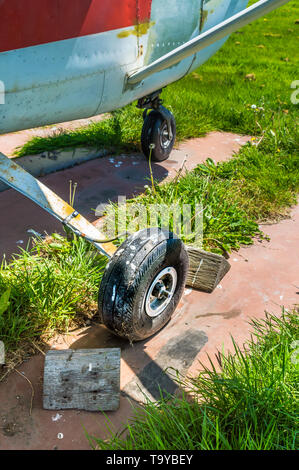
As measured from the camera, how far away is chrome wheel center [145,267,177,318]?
281 centimetres

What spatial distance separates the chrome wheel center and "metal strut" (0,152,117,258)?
38 centimetres

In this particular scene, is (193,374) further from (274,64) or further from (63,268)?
(274,64)

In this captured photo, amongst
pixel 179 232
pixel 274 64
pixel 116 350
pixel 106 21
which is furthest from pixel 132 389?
pixel 274 64

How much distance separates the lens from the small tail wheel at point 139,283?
8.53 ft

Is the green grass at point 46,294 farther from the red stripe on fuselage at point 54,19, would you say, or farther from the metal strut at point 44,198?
the red stripe on fuselage at point 54,19

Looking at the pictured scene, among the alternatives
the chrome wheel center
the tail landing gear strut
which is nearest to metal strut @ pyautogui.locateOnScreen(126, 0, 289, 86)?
the chrome wheel center

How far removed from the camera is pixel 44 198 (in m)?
2.94

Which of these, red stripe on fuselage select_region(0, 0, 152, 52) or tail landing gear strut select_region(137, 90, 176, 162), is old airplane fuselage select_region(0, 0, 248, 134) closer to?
red stripe on fuselage select_region(0, 0, 152, 52)

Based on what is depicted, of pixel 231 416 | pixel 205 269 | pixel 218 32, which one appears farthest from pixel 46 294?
pixel 218 32

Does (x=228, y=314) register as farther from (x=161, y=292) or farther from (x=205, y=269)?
(x=161, y=292)

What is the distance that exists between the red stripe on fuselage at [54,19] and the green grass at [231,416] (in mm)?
2169

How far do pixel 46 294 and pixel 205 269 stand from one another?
4.10ft

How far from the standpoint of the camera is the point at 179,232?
12.7 feet

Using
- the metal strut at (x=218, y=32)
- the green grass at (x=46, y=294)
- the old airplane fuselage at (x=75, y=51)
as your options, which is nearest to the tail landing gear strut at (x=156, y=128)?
the old airplane fuselage at (x=75, y=51)
